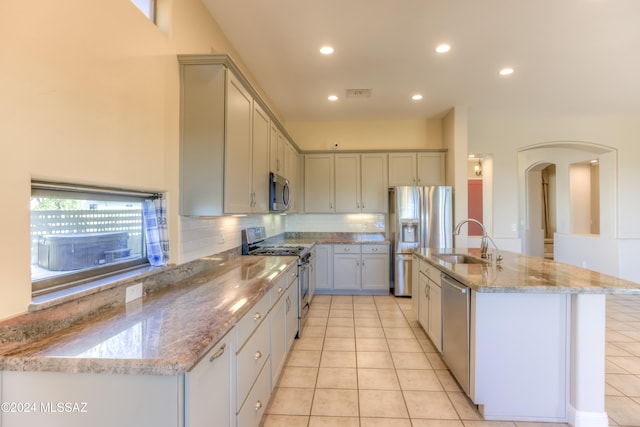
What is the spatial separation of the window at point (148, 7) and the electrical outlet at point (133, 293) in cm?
166

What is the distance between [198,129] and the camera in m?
2.24

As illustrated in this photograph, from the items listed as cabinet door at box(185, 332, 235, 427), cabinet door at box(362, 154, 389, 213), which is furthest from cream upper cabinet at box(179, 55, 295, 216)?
cabinet door at box(362, 154, 389, 213)

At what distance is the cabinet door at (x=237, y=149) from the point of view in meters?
2.28

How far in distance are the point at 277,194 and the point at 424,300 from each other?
1972 mm

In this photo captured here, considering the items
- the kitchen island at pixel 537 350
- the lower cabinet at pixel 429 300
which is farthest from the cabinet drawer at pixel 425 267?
the kitchen island at pixel 537 350

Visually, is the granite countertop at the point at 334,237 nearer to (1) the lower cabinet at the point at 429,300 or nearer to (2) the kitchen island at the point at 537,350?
(1) the lower cabinet at the point at 429,300

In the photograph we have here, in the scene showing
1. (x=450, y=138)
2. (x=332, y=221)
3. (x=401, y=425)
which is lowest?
(x=401, y=425)

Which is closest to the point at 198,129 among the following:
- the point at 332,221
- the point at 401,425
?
the point at 401,425

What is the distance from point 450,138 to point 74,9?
15.9 feet

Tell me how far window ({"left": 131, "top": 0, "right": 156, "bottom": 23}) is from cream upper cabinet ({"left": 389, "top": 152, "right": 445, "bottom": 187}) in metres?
3.96

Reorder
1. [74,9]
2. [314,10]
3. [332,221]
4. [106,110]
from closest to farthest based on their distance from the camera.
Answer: [74,9], [106,110], [314,10], [332,221]

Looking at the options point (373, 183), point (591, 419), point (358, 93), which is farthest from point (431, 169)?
point (591, 419)

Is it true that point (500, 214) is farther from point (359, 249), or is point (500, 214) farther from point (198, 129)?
point (198, 129)

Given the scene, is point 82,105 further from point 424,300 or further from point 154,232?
point 424,300
